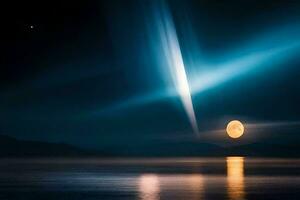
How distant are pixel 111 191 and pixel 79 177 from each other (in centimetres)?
1034

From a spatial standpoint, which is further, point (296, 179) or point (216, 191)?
point (296, 179)

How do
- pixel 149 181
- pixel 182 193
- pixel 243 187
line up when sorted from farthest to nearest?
1. pixel 149 181
2. pixel 243 187
3. pixel 182 193

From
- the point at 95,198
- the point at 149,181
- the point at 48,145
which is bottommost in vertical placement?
the point at 95,198

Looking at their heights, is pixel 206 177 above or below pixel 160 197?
above

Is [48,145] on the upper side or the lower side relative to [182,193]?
upper

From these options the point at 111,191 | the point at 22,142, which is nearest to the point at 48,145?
the point at 22,142

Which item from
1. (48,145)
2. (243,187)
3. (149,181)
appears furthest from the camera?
(48,145)

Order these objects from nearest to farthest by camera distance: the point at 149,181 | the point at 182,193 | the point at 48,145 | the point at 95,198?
the point at 95,198 → the point at 182,193 → the point at 149,181 → the point at 48,145

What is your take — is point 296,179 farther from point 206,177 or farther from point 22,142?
point 22,142

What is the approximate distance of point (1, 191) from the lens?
3434 centimetres

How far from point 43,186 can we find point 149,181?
231 inches

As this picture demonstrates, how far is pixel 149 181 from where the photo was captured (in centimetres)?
4197

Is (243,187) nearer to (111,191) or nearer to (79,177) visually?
(111,191)

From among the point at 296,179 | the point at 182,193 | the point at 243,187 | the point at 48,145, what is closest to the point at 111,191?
the point at 182,193
